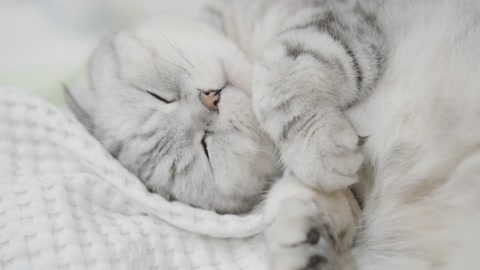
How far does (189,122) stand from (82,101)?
40 cm

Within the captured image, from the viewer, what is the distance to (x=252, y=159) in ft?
3.42

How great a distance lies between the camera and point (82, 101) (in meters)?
1.28

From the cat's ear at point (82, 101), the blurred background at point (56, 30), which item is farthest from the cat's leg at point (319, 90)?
the blurred background at point (56, 30)

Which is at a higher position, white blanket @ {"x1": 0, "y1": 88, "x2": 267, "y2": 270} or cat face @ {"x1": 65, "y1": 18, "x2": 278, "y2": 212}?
cat face @ {"x1": 65, "y1": 18, "x2": 278, "y2": 212}

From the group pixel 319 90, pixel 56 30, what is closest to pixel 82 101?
pixel 56 30

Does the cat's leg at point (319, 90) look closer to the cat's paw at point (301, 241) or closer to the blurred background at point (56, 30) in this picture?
the cat's paw at point (301, 241)

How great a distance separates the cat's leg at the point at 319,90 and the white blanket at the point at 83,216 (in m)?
0.20

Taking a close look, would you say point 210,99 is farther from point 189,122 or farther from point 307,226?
point 307,226

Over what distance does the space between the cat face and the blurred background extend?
1.28ft

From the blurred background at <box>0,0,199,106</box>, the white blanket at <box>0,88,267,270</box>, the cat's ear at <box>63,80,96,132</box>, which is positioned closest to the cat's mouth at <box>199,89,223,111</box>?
the white blanket at <box>0,88,267,270</box>

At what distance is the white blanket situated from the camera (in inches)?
33.2

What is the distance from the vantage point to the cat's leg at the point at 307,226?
80 cm

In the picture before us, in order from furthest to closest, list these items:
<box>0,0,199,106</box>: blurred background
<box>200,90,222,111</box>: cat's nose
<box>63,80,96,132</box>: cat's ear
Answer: <box>0,0,199,106</box>: blurred background, <box>63,80,96,132</box>: cat's ear, <box>200,90,222,111</box>: cat's nose

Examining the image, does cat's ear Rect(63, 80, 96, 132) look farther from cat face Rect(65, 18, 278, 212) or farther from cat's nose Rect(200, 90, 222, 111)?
cat's nose Rect(200, 90, 222, 111)
